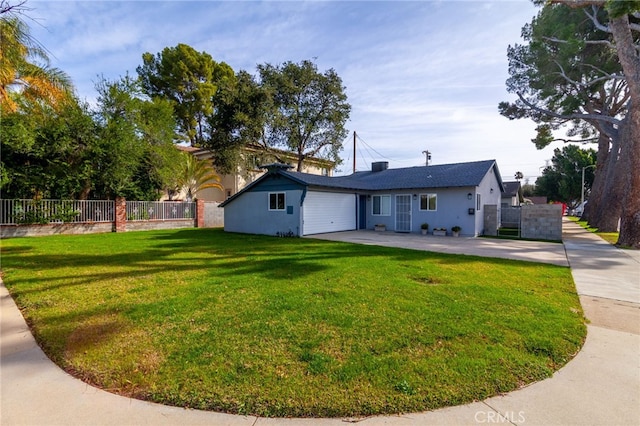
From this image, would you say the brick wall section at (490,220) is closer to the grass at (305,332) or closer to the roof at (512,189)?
the grass at (305,332)

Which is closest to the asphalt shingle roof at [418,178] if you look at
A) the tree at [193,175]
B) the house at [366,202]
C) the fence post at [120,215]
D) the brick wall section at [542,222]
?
the house at [366,202]

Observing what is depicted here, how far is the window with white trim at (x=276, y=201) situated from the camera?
1510 centimetres

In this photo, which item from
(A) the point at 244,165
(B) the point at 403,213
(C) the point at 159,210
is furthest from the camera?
(A) the point at 244,165

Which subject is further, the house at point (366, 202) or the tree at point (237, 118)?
the tree at point (237, 118)

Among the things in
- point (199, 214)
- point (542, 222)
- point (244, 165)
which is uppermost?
point (244, 165)

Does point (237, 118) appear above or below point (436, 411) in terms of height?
above

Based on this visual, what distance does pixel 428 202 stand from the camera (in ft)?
53.4

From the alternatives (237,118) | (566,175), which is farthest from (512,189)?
(237,118)

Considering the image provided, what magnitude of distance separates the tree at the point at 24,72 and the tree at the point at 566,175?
55.6 metres

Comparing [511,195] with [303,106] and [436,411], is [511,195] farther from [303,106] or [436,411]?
[436,411]

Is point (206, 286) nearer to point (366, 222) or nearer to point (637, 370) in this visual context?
point (637, 370)

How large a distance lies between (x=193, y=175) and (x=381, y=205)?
14.1 meters

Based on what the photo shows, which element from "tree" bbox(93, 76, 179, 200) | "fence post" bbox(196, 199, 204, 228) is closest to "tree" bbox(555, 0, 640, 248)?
"tree" bbox(93, 76, 179, 200)

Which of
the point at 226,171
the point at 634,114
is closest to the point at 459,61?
the point at 634,114
